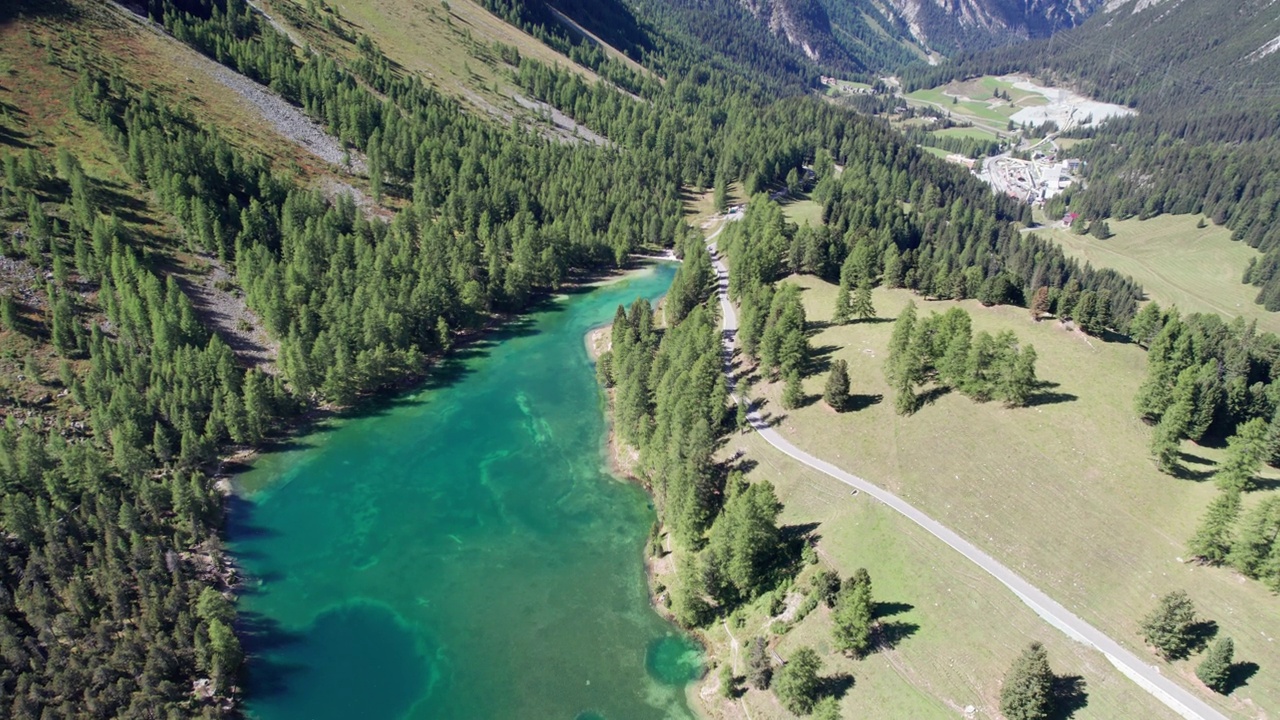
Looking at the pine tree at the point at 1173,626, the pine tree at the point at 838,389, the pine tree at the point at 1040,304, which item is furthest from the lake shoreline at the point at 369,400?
the pine tree at the point at 1173,626

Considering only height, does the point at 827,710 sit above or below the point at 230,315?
below

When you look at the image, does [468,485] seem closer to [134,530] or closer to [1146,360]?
[134,530]

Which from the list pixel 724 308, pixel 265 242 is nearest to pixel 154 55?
pixel 265 242

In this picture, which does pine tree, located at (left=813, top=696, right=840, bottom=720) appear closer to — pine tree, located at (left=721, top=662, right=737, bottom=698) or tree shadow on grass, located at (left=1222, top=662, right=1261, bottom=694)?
pine tree, located at (left=721, top=662, right=737, bottom=698)

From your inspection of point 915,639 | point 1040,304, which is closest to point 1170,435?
point 1040,304

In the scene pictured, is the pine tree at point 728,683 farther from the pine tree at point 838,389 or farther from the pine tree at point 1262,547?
the pine tree at point 1262,547

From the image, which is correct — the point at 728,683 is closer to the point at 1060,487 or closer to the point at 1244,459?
the point at 1060,487
